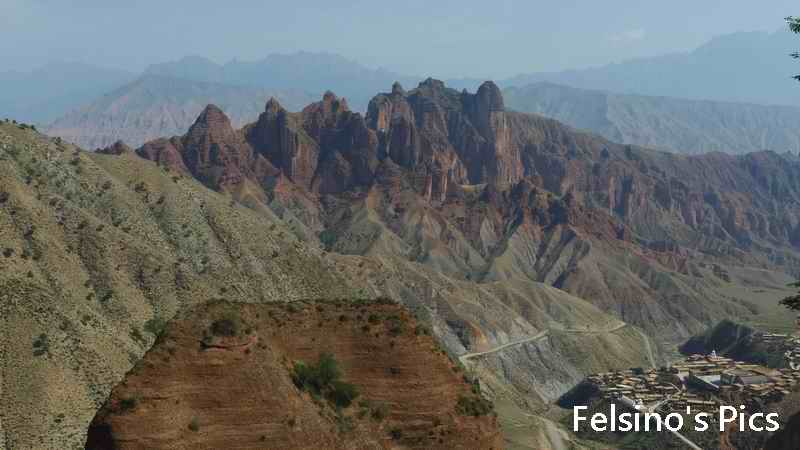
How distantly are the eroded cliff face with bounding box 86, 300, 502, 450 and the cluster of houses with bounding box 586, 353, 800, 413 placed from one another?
66675mm

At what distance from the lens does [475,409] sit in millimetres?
50688

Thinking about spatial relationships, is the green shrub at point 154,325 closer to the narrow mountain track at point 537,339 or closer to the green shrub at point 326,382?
the green shrub at point 326,382

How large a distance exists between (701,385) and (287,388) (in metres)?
89.4

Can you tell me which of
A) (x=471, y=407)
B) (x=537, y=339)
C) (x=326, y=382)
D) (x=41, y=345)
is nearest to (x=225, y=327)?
(x=326, y=382)

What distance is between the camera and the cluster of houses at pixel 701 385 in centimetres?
11162

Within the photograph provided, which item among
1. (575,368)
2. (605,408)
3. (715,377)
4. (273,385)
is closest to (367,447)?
(273,385)

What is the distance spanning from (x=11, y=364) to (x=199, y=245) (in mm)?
45341

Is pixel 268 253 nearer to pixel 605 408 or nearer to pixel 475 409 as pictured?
pixel 605 408

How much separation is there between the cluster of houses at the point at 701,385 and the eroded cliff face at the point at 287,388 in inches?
2625

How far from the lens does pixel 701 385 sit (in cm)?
12225

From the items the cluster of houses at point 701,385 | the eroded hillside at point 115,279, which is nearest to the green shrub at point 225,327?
the eroded hillside at point 115,279

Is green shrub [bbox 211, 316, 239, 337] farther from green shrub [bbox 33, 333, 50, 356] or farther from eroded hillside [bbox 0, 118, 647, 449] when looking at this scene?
green shrub [bbox 33, 333, 50, 356]

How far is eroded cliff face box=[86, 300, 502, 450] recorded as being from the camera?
41594mm

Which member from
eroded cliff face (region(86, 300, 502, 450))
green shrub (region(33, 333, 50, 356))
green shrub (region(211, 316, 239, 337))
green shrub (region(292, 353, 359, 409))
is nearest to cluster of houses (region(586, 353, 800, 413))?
eroded cliff face (region(86, 300, 502, 450))
